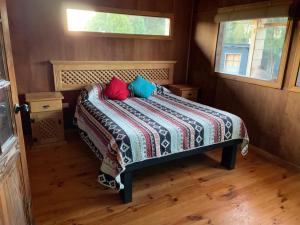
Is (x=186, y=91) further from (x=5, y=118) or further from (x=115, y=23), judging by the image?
(x=5, y=118)

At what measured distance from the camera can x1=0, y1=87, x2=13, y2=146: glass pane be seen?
4.00 feet

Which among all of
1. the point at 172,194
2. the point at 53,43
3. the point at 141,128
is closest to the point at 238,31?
the point at 141,128

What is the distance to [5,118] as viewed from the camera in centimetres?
128

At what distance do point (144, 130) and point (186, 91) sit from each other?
84.5 inches

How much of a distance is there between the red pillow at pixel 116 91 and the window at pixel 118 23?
2.78ft

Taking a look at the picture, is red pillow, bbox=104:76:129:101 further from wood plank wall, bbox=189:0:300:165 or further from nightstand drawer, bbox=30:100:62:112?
wood plank wall, bbox=189:0:300:165

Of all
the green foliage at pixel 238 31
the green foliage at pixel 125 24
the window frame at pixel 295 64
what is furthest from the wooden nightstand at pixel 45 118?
the window frame at pixel 295 64

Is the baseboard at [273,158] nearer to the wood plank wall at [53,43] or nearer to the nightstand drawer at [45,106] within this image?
the wood plank wall at [53,43]

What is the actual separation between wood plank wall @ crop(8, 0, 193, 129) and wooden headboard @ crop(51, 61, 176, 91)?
11 cm

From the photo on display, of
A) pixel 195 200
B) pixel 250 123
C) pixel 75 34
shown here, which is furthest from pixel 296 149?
pixel 75 34

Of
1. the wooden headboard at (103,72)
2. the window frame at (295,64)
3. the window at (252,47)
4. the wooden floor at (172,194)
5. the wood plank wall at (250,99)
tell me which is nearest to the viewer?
the wooden floor at (172,194)

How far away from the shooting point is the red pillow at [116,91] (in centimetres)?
341

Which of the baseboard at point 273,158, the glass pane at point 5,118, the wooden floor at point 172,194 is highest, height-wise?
the glass pane at point 5,118

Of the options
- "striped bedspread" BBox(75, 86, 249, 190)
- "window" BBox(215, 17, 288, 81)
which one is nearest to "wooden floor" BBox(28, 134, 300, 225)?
"striped bedspread" BBox(75, 86, 249, 190)
